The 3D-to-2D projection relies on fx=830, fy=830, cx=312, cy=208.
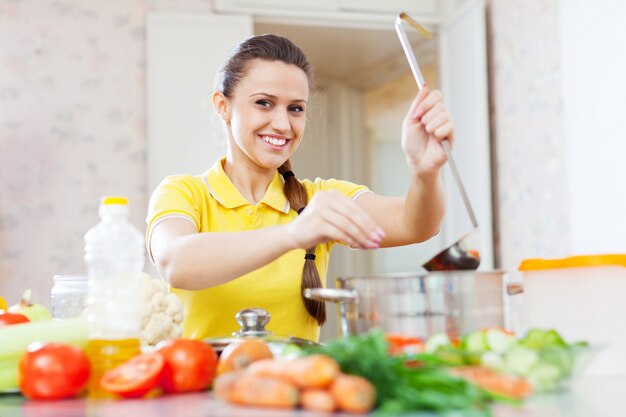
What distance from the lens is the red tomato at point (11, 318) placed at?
124cm

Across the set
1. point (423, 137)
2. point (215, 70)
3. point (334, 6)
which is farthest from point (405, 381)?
point (334, 6)

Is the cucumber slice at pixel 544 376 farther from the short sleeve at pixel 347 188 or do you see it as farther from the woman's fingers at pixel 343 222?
the short sleeve at pixel 347 188

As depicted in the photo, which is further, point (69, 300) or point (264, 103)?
point (264, 103)

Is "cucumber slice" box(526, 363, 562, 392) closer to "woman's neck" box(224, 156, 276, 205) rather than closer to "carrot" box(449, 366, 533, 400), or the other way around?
"carrot" box(449, 366, 533, 400)

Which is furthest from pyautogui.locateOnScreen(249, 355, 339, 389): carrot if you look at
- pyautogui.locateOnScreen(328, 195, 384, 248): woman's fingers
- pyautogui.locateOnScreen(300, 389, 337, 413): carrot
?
pyautogui.locateOnScreen(328, 195, 384, 248): woman's fingers

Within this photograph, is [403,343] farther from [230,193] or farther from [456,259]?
[230,193]

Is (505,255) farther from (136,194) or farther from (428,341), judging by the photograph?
(428,341)

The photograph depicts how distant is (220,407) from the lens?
0.83 meters

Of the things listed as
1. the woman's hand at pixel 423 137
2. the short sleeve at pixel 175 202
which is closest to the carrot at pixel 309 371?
the woman's hand at pixel 423 137

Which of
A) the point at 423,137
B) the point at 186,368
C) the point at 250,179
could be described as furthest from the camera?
the point at 250,179

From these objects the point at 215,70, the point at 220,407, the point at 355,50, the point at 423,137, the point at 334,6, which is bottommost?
the point at 220,407

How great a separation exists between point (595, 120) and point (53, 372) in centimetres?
277

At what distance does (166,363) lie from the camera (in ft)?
3.20

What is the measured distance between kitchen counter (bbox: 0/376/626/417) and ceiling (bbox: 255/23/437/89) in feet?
11.3
